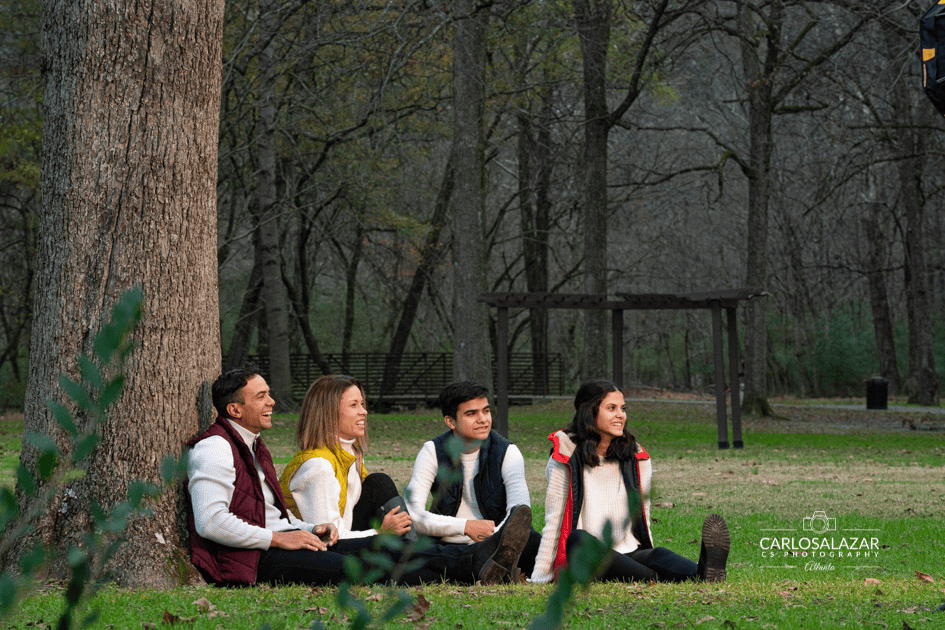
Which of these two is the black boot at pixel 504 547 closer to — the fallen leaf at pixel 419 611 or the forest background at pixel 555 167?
the fallen leaf at pixel 419 611

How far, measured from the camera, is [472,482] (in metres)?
5.99

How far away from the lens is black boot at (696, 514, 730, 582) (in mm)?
5402

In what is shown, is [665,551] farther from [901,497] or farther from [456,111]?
[456,111]

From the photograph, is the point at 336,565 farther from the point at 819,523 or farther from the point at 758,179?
the point at 758,179

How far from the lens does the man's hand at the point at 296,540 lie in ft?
17.3

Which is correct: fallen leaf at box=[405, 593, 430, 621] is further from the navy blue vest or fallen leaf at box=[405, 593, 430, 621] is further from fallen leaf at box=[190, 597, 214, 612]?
the navy blue vest

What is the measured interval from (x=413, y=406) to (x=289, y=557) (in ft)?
82.3

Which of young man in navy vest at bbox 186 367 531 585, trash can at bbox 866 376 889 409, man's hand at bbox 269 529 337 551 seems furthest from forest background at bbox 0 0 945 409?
trash can at bbox 866 376 889 409

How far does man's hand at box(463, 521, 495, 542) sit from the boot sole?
1.14m

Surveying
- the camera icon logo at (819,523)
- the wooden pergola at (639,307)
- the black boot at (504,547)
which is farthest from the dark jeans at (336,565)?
the wooden pergola at (639,307)

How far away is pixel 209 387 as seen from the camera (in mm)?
5594

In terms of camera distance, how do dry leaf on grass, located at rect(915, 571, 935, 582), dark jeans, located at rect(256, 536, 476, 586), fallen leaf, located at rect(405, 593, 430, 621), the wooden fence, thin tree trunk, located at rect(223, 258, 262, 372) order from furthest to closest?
1. the wooden fence
2. thin tree trunk, located at rect(223, 258, 262, 372)
3. dry leaf on grass, located at rect(915, 571, 935, 582)
4. dark jeans, located at rect(256, 536, 476, 586)
5. fallen leaf, located at rect(405, 593, 430, 621)

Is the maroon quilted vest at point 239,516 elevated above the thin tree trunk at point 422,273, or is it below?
below

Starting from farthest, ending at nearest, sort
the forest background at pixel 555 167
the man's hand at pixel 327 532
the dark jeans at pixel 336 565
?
the forest background at pixel 555 167
the man's hand at pixel 327 532
the dark jeans at pixel 336 565
